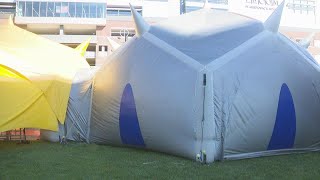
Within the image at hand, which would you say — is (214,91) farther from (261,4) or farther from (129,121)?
(261,4)

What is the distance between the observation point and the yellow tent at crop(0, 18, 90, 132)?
33.7ft

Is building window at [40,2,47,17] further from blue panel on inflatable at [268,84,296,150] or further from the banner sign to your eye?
blue panel on inflatable at [268,84,296,150]

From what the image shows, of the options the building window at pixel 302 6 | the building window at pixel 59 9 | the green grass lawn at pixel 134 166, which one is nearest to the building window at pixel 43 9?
the building window at pixel 59 9

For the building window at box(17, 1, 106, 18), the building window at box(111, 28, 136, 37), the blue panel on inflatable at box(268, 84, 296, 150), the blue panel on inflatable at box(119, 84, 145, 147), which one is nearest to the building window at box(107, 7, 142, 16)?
the building window at box(17, 1, 106, 18)

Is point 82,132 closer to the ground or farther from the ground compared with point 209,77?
closer to the ground

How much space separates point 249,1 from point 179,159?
68.6 meters

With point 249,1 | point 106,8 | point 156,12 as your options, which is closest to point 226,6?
point 249,1

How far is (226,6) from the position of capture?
6838cm

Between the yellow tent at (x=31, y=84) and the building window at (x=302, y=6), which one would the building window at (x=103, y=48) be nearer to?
the building window at (x=302, y=6)

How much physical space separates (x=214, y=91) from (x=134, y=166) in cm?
217

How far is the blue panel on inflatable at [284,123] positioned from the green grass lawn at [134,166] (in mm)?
341

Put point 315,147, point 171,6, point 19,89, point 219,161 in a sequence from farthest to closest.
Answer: point 171,6 < point 19,89 < point 315,147 < point 219,161

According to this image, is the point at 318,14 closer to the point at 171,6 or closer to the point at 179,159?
the point at 171,6

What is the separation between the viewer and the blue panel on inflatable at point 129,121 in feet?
31.2
